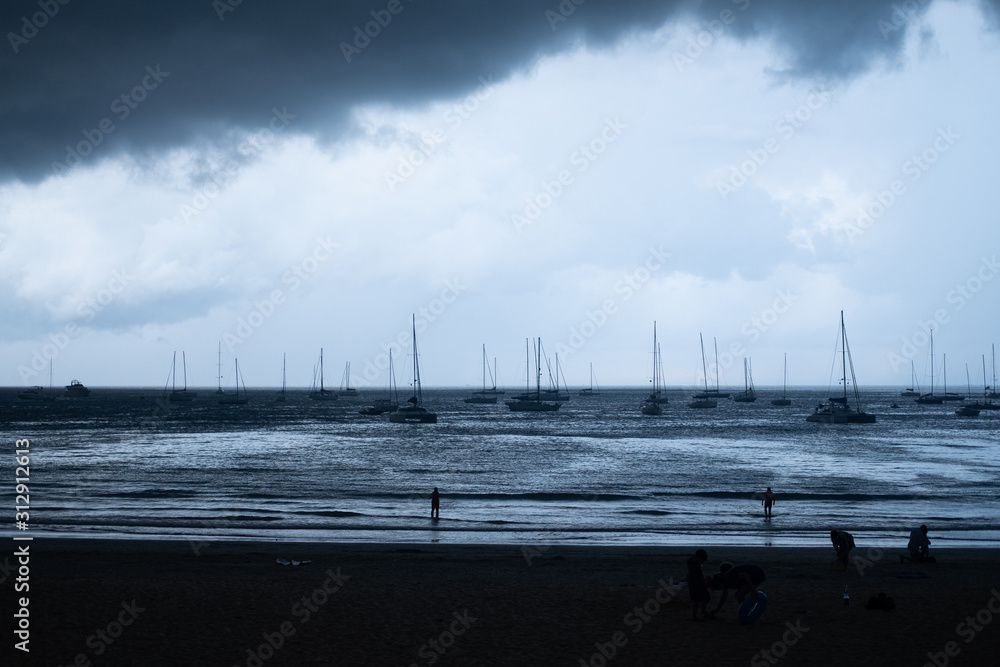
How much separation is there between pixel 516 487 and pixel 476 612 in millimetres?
28962

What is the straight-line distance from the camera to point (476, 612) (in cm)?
1725

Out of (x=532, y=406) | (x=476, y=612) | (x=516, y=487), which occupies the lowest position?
(x=532, y=406)

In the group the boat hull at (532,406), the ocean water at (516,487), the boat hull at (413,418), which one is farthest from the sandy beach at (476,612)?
the boat hull at (532,406)

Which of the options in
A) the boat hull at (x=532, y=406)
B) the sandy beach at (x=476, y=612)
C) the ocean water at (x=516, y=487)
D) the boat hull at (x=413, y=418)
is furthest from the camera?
the boat hull at (x=532, y=406)

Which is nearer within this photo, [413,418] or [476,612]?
[476,612]

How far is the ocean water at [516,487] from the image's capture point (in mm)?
31797

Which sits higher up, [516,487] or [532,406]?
[516,487]

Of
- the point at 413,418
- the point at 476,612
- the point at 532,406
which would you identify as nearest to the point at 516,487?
the point at 476,612

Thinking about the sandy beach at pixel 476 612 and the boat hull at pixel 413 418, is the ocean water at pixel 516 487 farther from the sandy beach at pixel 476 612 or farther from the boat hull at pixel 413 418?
the boat hull at pixel 413 418

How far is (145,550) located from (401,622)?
44.5 feet

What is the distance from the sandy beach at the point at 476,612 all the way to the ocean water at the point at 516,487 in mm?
6077

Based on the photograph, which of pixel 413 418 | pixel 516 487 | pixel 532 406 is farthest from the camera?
pixel 532 406

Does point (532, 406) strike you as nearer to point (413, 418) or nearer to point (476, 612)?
point (413, 418)

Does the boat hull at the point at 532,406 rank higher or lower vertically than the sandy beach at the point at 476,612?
lower
